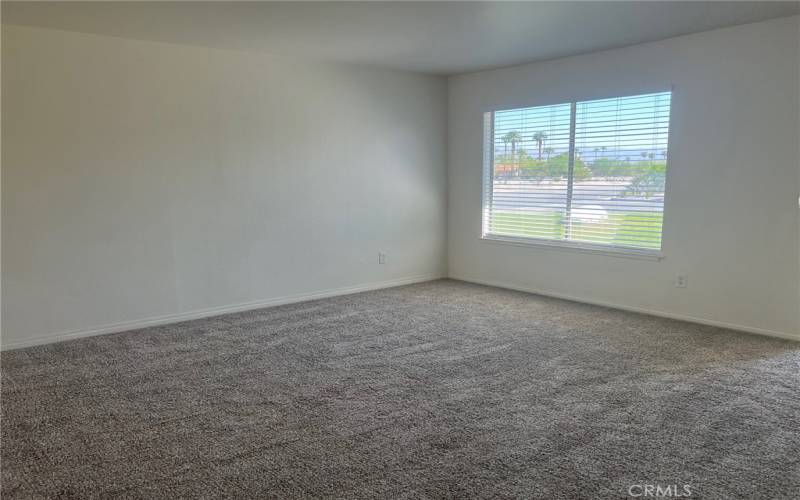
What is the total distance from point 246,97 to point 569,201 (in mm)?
3246

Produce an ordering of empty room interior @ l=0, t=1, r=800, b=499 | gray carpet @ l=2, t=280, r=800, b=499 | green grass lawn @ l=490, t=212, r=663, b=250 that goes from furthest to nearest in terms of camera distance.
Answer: green grass lawn @ l=490, t=212, r=663, b=250 → empty room interior @ l=0, t=1, r=800, b=499 → gray carpet @ l=2, t=280, r=800, b=499

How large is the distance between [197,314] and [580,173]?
151 inches

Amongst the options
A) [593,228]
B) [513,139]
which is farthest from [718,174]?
[513,139]

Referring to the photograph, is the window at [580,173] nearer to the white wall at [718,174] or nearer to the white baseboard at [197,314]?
the white wall at [718,174]

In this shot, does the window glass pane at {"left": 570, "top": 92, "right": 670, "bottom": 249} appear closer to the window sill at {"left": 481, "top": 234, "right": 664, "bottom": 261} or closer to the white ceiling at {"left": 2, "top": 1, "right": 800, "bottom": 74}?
the window sill at {"left": 481, "top": 234, "right": 664, "bottom": 261}

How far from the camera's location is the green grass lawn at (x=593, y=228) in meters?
4.84

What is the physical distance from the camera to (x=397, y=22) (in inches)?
151

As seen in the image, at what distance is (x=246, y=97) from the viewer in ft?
16.2

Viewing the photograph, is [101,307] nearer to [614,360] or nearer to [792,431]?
[614,360]

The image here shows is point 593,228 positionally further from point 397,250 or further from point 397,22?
point 397,22

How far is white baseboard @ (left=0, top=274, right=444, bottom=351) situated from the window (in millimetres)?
1399

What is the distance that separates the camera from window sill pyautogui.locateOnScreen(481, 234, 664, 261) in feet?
16.0

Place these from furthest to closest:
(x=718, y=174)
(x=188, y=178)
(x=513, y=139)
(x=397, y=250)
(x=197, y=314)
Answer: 1. (x=397, y=250)
2. (x=513, y=139)
3. (x=197, y=314)
4. (x=188, y=178)
5. (x=718, y=174)

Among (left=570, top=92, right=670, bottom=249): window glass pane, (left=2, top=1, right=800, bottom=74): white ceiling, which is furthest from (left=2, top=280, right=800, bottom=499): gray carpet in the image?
(left=2, top=1, right=800, bottom=74): white ceiling
